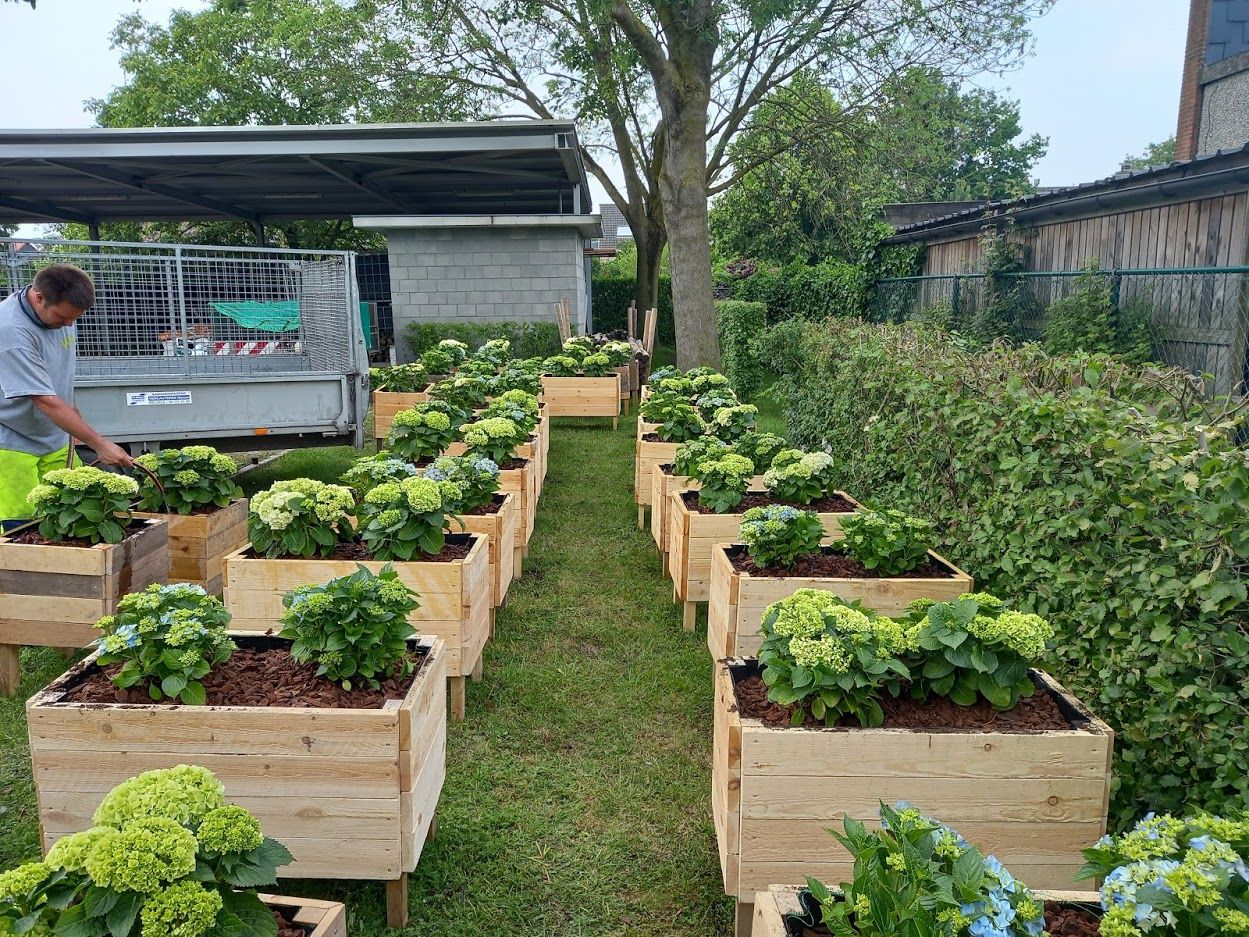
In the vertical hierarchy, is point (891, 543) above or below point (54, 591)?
above

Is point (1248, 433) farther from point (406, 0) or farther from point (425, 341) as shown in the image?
point (406, 0)

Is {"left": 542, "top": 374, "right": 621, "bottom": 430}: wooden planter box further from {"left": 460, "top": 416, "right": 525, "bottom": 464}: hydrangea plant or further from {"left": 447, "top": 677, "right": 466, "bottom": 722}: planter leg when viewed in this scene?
{"left": 447, "top": 677, "right": 466, "bottom": 722}: planter leg

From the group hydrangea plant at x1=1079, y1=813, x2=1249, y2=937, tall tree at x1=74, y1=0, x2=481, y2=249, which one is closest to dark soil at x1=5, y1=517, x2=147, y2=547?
hydrangea plant at x1=1079, y1=813, x2=1249, y2=937

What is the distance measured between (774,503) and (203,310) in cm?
486

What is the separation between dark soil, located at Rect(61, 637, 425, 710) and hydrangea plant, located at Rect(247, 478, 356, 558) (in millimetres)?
1129

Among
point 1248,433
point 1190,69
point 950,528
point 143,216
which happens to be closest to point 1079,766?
point 950,528

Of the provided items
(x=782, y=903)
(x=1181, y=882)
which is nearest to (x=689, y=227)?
(x=782, y=903)

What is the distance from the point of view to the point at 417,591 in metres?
4.36

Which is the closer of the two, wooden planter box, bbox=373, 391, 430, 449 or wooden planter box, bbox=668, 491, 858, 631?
wooden planter box, bbox=668, 491, 858, 631

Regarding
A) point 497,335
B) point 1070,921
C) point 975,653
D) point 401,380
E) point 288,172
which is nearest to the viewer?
point 1070,921

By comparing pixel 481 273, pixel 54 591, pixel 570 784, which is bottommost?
pixel 570 784

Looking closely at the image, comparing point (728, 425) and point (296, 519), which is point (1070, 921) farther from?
point (728, 425)

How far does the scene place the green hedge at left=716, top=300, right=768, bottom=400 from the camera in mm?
15461

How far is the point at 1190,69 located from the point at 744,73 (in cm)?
815
